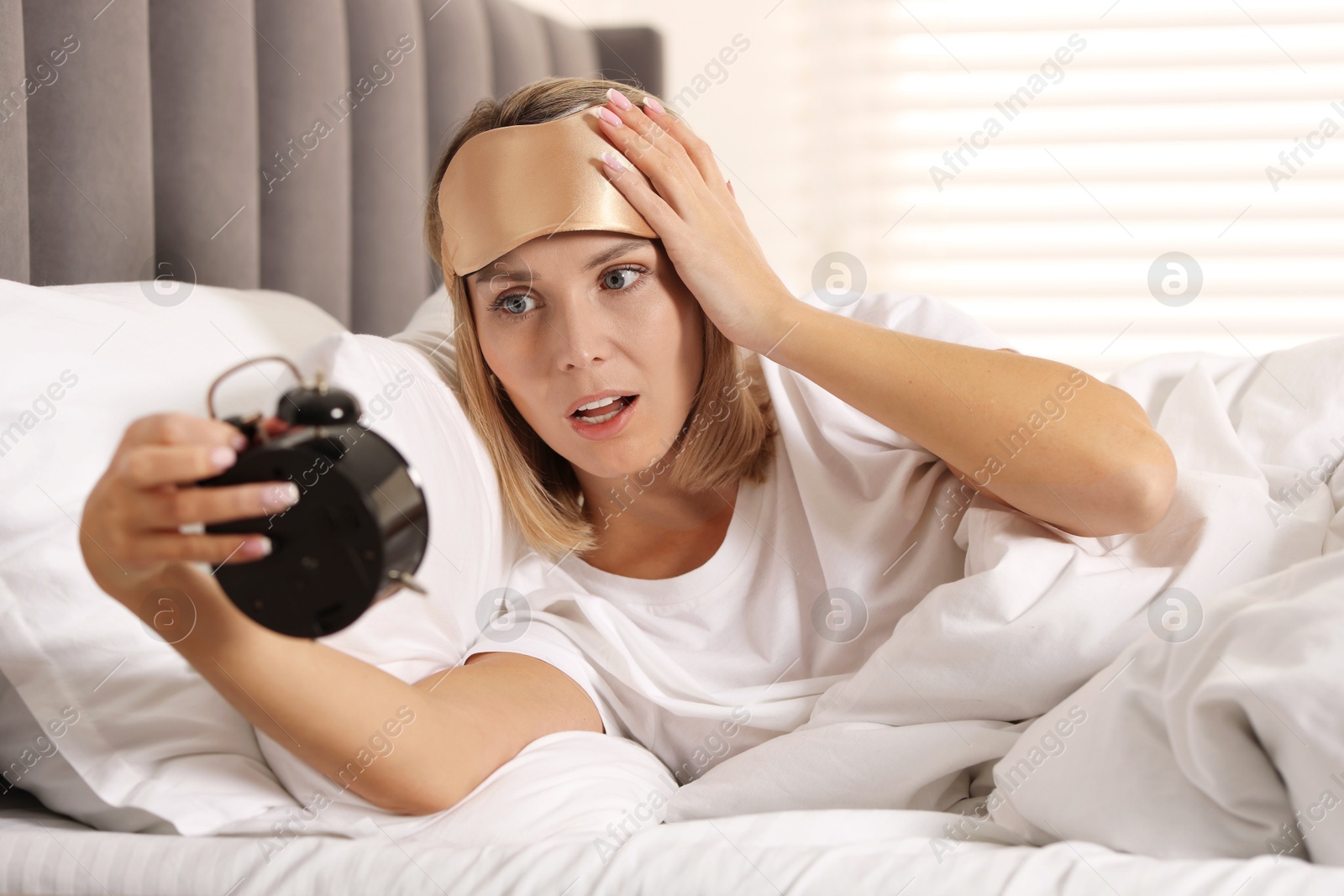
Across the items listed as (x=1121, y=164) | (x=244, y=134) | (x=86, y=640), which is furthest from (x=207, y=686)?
(x=1121, y=164)

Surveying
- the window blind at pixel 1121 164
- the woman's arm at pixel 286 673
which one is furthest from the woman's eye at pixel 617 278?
the window blind at pixel 1121 164

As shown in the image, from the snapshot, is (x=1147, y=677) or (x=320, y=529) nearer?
(x=320, y=529)

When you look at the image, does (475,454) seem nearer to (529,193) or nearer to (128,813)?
(529,193)

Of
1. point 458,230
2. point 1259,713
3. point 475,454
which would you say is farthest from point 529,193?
point 1259,713

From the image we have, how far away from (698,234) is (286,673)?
52 cm

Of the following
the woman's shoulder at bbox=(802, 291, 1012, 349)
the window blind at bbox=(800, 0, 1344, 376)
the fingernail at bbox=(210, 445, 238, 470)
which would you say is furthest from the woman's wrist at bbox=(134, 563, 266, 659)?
the window blind at bbox=(800, 0, 1344, 376)

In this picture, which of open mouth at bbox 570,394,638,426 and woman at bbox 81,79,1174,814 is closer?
woman at bbox 81,79,1174,814

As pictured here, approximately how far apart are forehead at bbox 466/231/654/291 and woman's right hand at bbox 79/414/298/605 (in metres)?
0.47

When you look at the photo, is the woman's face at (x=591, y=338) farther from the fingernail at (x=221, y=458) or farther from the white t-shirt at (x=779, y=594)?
the fingernail at (x=221, y=458)

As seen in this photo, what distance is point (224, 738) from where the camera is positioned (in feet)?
2.41

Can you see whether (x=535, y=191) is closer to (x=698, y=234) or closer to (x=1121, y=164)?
(x=698, y=234)

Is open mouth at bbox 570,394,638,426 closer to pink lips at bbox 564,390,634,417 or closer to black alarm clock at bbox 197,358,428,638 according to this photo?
pink lips at bbox 564,390,634,417

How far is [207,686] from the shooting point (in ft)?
2.30

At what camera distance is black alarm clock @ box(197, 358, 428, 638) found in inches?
15.1
